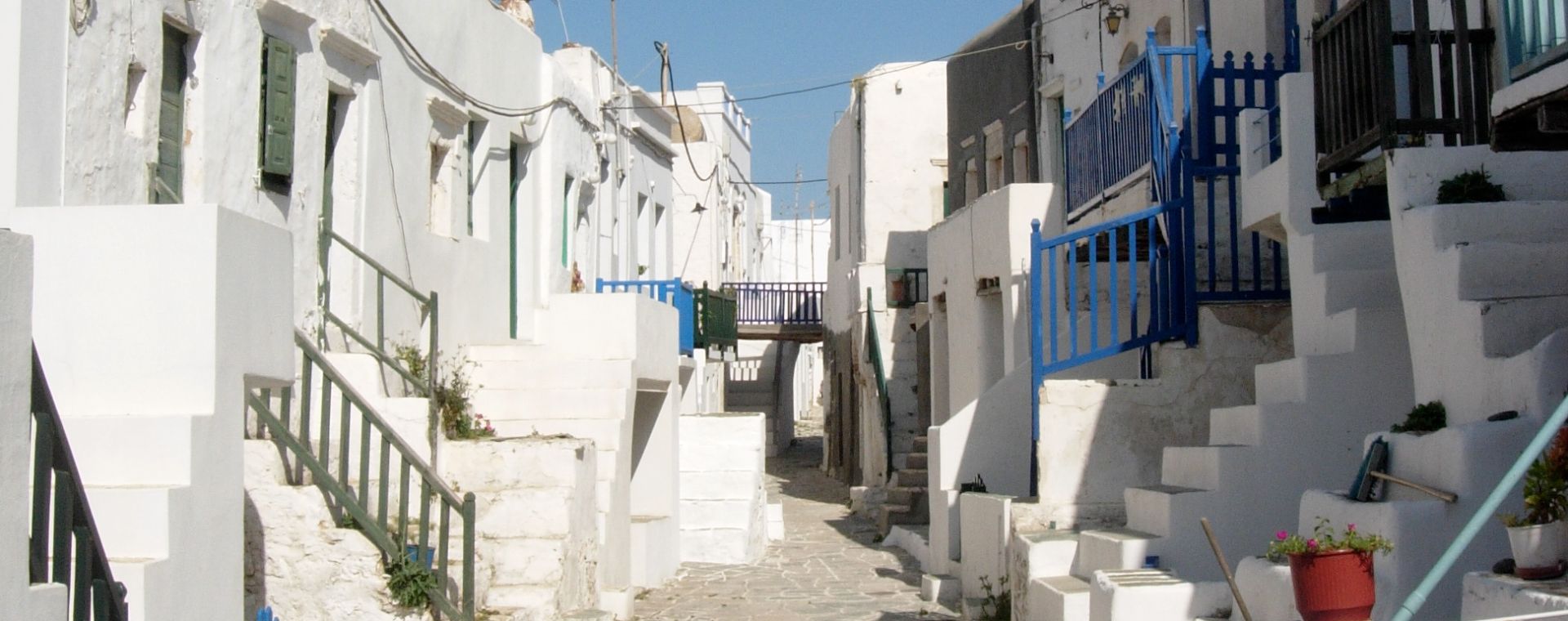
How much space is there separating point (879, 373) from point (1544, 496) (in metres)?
19.3

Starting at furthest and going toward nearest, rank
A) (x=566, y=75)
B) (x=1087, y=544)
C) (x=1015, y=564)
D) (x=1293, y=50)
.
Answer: (x=566, y=75)
(x=1293, y=50)
(x=1015, y=564)
(x=1087, y=544)

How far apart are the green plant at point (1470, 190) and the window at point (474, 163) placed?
384 inches

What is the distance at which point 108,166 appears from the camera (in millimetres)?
8367

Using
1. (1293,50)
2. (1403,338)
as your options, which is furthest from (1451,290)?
(1293,50)

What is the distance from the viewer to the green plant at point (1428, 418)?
6.47m

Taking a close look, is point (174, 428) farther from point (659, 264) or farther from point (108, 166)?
point (659, 264)

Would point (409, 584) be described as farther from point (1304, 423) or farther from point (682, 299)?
point (682, 299)

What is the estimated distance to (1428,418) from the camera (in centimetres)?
648

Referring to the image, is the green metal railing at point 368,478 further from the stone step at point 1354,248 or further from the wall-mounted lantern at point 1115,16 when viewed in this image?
the wall-mounted lantern at point 1115,16

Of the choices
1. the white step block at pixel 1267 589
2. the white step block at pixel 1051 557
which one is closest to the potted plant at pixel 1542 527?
the white step block at pixel 1267 589

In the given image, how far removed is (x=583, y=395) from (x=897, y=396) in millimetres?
12077

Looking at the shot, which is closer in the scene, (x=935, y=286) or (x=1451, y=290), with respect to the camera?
(x=1451, y=290)

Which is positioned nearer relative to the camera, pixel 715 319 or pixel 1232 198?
pixel 1232 198

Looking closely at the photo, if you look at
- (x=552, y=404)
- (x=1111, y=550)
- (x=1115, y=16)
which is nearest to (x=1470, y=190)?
(x=1111, y=550)
